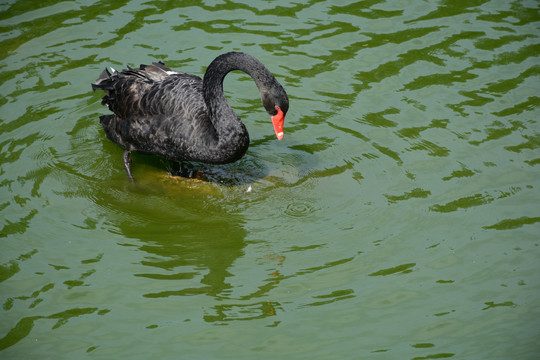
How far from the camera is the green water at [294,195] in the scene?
16.9 ft

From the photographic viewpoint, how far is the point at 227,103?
21.8 ft

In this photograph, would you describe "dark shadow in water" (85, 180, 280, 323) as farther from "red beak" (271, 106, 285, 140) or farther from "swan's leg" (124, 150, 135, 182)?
"red beak" (271, 106, 285, 140)

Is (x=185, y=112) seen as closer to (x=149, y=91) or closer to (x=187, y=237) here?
(x=149, y=91)

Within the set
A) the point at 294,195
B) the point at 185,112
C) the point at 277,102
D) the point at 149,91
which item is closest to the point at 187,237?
the point at 294,195

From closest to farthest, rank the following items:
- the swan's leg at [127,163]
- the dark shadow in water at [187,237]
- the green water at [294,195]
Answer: the green water at [294,195] < the dark shadow in water at [187,237] < the swan's leg at [127,163]

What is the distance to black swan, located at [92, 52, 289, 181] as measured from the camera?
6.47 m

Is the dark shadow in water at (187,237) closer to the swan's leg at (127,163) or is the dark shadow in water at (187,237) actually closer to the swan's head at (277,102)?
the swan's leg at (127,163)

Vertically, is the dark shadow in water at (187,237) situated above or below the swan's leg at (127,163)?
below

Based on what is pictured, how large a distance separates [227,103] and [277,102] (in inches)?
24.9

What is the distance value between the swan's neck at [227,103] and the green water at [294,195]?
24.5 inches

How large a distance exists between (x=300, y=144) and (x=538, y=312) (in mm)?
3363

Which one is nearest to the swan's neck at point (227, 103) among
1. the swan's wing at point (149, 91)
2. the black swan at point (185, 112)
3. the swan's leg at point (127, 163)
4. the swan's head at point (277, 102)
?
the black swan at point (185, 112)

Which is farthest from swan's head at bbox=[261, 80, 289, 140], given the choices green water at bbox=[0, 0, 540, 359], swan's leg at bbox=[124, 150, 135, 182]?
swan's leg at bbox=[124, 150, 135, 182]

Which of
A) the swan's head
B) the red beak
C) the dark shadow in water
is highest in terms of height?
the swan's head
